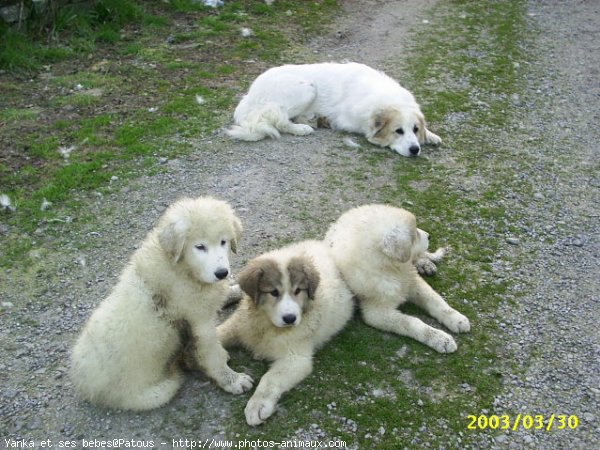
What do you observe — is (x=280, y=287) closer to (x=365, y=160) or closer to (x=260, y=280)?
(x=260, y=280)

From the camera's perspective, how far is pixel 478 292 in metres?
5.25

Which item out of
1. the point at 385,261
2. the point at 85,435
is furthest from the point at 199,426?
the point at 385,261

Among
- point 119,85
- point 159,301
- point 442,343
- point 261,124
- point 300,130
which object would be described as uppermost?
point 159,301

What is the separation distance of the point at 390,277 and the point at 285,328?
3.19ft

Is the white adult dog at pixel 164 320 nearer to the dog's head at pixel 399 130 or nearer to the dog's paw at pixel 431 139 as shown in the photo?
the dog's head at pixel 399 130

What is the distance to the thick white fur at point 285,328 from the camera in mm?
4195

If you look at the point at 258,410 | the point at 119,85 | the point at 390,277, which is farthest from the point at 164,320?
the point at 119,85

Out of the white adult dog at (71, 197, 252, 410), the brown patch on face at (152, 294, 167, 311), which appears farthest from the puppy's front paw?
the brown patch on face at (152, 294, 167, 311)

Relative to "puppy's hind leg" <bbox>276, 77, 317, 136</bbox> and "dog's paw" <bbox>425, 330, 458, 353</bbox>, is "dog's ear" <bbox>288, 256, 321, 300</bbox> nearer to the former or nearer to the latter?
"dog's paw" <bbox>425, 330, 458, 353</bbox>

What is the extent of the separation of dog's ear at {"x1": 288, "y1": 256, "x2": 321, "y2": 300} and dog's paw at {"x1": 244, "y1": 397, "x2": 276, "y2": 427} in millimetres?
824

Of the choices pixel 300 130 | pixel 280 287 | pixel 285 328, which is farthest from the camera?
pixel 300 130

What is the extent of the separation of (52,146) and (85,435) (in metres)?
4.58

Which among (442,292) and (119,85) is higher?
(442,292)

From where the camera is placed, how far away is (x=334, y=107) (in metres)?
8.25
